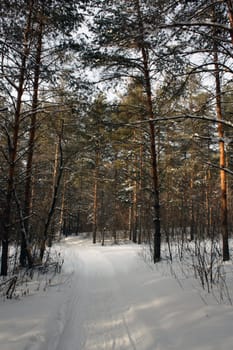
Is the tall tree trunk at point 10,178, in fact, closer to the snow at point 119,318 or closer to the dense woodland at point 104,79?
the dense woodland at point 104,79

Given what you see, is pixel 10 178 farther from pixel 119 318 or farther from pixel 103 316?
pixel 119 318

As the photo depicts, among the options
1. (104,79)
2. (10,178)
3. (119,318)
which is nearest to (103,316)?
(119,318)

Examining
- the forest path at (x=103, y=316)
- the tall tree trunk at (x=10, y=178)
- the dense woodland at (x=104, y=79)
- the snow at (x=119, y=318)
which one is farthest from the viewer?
the tall tree trunk at (x=10, y=178)

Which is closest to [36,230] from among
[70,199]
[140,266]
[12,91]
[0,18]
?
[140,266]

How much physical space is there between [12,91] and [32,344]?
6.24 meters

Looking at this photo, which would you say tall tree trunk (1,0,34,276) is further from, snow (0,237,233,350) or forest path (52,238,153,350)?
forest path (52,238,153,350)

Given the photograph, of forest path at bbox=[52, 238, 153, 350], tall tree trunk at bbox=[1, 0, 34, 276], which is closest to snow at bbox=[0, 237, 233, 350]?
forest path at bbox=[52, 238, 153, 350]

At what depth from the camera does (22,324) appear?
134 inches

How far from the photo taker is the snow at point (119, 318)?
3039mm

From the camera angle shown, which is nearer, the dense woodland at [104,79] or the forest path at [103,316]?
the forest path at [103,316]

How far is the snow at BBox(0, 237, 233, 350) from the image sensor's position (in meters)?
3.04

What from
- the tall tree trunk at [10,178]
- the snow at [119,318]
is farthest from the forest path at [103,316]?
the tall tree trunk at [10,178]

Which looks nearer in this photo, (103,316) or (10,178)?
(103,316)

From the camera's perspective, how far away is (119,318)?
405 cm
